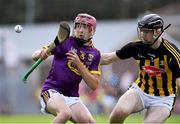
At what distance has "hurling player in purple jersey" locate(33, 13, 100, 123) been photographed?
1295 centimetres

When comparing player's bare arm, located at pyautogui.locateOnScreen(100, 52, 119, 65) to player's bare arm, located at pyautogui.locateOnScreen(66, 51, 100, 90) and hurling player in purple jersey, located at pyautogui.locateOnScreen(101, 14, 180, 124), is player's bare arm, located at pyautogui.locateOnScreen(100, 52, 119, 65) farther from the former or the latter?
player's bare arm, located at pyautogui.locateOnScreen(66, 51, 100, 90)

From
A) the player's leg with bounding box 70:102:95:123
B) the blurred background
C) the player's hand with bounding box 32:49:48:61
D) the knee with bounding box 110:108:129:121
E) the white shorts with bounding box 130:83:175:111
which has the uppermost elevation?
the player's hand with bounding box 32:49:48:61

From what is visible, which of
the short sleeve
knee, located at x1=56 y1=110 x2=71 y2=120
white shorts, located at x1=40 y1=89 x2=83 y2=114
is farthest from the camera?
the short sleeve

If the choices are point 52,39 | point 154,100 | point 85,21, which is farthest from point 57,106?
point 52,39

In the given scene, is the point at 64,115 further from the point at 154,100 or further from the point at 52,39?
the point at 52,39

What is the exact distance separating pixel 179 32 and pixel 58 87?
28125 millimetres

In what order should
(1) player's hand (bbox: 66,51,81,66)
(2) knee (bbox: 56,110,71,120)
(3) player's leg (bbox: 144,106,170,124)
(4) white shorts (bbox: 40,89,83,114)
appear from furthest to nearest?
(4) white shorts (bbox: 40,89,83,114)
(3) player's leg (bbox: 144,106,170,124)
(1) player's hand (bbox: 66,51,81,66)
(2) knee (bbox: 56,110,71,120)

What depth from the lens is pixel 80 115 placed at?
12.9 metres

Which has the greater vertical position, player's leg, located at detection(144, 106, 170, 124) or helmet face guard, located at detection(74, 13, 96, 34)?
helmet face guard, located at detection(74, 13, 96, 34)

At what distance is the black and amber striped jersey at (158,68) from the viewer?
13.2 m

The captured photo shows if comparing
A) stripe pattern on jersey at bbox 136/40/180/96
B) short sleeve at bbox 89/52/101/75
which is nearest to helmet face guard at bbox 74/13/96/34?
short sleeve at bbox 89/52/101/75

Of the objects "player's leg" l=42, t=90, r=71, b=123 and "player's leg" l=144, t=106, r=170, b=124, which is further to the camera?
"player's leg" l=144, t=106, r=170, b=124

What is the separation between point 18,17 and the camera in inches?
2815

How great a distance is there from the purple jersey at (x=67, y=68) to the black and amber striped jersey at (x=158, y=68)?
0.76m
